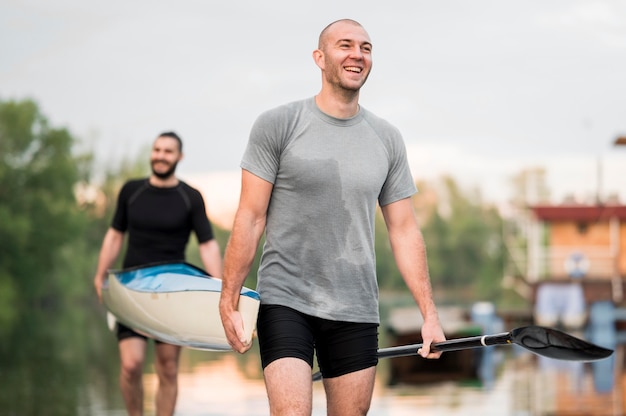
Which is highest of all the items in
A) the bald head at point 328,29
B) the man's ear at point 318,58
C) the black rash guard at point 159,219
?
the bald head at point 328,29

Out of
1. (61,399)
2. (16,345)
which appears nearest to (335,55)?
(61,399)

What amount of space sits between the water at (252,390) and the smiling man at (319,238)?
8.50 meters

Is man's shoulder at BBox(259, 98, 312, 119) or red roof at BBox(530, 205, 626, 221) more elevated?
man's shoulder at BBox(259, 98, 312, 119)

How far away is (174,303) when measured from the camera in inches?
289

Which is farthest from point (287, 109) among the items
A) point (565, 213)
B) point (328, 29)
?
point (565, 213)

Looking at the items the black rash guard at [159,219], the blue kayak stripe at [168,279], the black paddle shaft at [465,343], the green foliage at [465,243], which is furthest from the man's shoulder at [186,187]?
the green foliage at [465,243]

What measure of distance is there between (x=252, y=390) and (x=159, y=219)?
383 inches

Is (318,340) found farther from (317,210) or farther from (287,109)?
(287,109)

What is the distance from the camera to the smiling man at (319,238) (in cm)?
558

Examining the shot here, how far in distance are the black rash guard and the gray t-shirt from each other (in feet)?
11.0

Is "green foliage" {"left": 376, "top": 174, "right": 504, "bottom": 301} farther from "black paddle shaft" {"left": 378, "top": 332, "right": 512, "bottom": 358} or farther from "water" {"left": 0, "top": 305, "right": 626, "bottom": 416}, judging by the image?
"black paddle shaft" {"left": 378, "top": 332, "right": 512, "bottom": 358}

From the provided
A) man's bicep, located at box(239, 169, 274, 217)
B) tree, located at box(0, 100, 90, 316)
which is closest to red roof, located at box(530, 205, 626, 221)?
tree, located at box(0, 100, 90, 316)

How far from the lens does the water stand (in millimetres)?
15055

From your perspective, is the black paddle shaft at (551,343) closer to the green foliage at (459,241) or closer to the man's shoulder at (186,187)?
the man's shoulder at (186,187)
